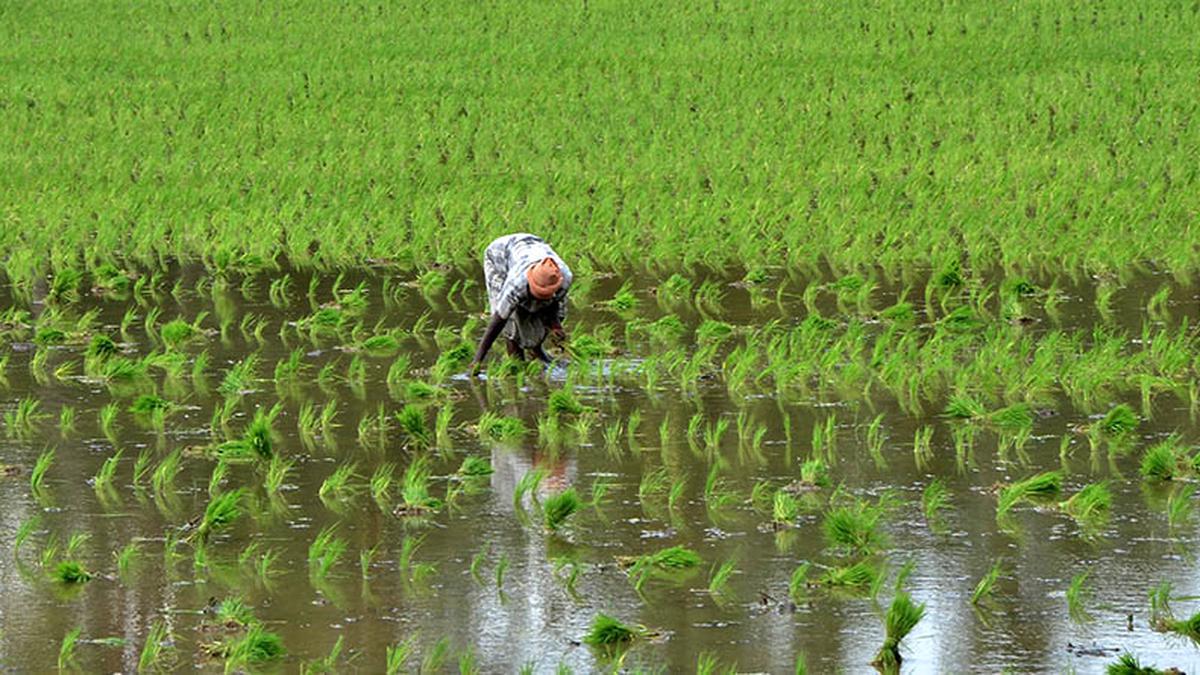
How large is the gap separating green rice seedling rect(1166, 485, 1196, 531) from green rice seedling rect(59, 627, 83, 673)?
3.58 metres

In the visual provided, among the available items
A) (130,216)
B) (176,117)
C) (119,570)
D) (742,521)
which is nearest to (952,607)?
(742,521)

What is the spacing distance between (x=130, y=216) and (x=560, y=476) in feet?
24.7

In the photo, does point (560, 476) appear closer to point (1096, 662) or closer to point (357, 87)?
point (1096, 662)

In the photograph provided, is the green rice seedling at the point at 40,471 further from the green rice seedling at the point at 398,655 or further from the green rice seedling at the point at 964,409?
the green rice seedling at the point at 964,409

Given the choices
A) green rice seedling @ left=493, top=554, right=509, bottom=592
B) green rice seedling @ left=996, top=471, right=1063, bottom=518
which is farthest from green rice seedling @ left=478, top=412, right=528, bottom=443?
green rice seedling @ left=996, top=471, right=1063, bottom=518

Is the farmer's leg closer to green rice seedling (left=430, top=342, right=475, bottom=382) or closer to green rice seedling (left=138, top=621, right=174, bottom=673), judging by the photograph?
green rice seedling (left=430, top=342, right=475, bottom=382)

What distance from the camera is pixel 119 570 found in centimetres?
665

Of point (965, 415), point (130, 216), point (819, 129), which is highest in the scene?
point (819, 129)

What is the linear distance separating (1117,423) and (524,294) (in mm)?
2645

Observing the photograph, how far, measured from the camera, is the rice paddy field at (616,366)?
6.25m

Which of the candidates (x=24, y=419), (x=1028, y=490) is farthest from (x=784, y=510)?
(x=24, y=419)

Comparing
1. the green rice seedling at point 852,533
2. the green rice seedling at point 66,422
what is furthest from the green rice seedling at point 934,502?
the green rice seedling at point 66,422

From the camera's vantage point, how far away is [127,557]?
6.70 metres

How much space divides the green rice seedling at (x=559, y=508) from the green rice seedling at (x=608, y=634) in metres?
1.11
